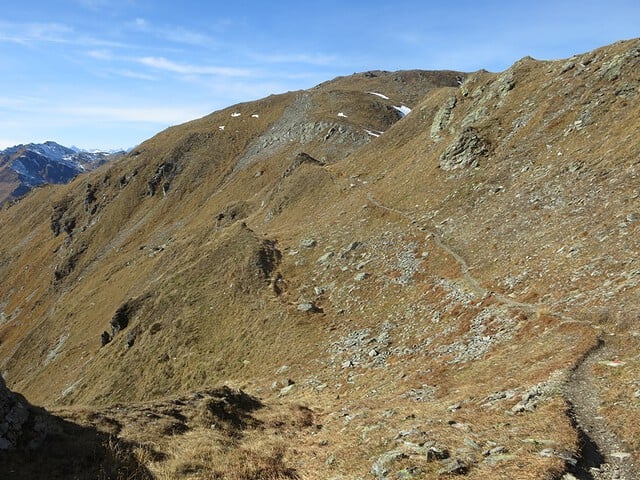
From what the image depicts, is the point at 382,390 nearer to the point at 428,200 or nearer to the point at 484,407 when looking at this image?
the point at 484,407

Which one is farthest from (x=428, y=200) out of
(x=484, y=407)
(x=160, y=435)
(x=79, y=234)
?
(x=79, y=234)

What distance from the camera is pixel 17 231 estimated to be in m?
198

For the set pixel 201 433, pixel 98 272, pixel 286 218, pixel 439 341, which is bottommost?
pixel 98 272

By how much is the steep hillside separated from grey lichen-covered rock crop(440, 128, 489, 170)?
27cm

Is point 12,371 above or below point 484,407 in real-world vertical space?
below

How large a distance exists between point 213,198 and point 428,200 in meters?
83.9

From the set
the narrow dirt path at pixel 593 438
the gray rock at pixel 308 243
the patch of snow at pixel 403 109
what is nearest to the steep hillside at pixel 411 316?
the narrow dirt path at pixel 593 438

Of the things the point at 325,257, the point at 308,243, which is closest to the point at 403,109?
the point at 308,243

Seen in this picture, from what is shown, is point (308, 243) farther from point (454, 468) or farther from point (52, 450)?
point (454, 468)

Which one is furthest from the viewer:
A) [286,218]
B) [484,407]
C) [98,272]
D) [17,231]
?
[17,231]

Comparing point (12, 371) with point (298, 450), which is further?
point (12, 371)

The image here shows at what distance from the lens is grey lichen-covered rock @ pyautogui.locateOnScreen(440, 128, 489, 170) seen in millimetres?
49656

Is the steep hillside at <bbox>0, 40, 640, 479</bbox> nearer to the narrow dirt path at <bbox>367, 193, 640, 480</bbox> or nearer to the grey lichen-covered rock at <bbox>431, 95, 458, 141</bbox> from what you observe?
the narrow dirt path at <bbox>367, 193, 640, 480</bbox>

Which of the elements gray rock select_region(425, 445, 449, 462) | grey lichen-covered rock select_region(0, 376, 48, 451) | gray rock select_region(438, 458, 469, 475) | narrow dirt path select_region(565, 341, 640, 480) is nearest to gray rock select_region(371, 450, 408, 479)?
gray rock select_region(425, 445, 449, 462)
